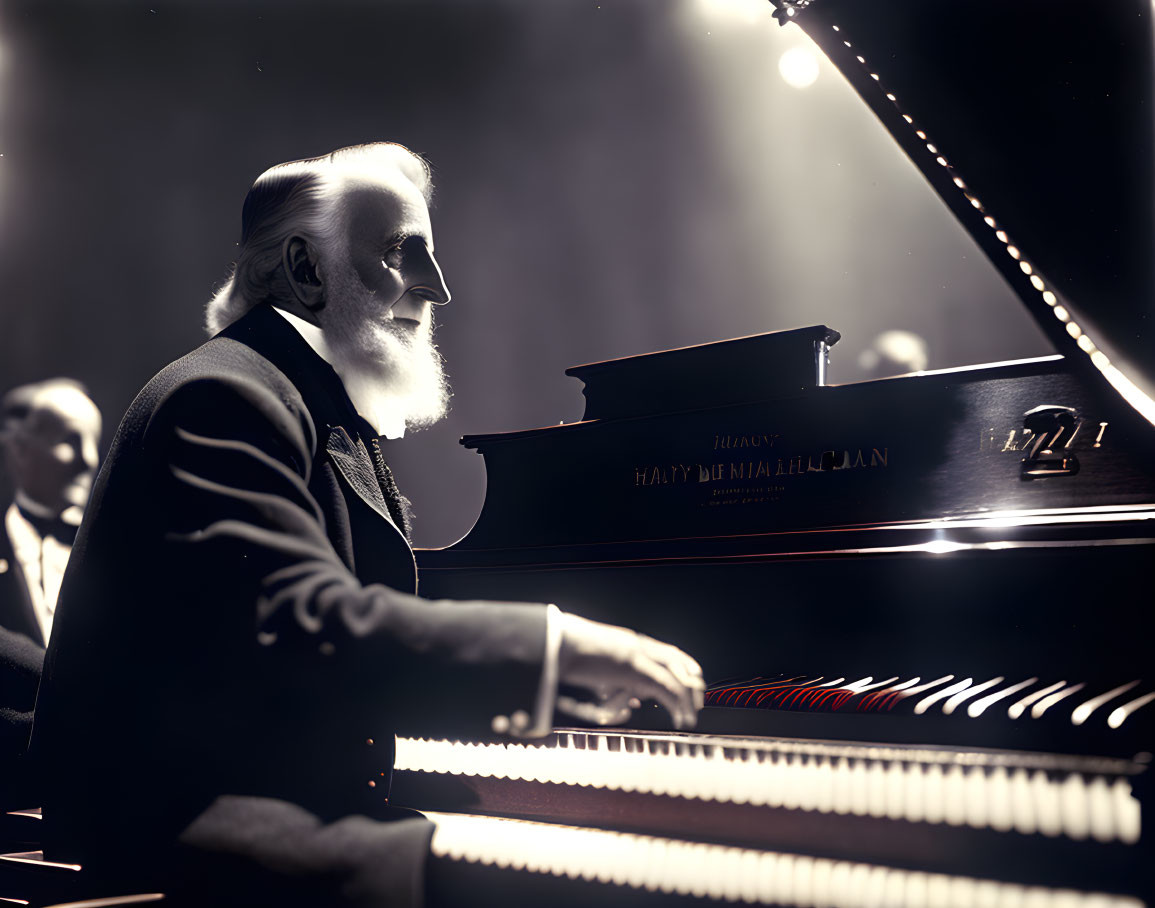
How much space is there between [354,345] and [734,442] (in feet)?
2.41

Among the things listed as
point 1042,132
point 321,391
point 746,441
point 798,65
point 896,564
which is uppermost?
point 798,65

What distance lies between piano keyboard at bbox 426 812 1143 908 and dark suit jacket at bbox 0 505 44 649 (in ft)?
7.96

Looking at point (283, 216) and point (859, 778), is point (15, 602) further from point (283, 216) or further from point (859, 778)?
point (859, 778)

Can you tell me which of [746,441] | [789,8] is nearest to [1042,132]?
[789,8]

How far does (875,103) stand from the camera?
1.84m

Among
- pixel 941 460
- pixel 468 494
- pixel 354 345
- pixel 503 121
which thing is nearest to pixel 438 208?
pixel 503 121

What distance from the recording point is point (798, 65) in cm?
478

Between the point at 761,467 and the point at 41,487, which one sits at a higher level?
the point at 41,487

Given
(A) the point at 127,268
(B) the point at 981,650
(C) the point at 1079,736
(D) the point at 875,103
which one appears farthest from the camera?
(A) the point at 127,268

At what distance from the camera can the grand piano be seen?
1181mm

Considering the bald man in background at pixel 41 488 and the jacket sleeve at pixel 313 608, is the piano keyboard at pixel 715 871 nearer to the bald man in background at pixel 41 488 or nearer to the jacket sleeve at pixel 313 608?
the jacket sleeve at pixel 313 608

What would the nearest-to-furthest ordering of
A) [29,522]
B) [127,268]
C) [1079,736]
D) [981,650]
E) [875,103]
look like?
[1079,736], [981,650], [875,103], [29,522], [127,268]

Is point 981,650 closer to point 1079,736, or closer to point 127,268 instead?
point 1079,736

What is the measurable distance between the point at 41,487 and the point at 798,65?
387 centimetres
